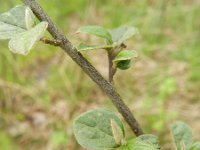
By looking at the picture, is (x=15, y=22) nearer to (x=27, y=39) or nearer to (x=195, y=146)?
(x=27, y=39)

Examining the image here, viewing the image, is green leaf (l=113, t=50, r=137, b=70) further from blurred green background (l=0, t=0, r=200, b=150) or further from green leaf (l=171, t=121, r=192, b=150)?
blurred green background (l=0, t=0, r=200, b=150)

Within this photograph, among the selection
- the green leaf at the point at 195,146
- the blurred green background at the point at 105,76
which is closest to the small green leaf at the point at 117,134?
the green leaf at the point at 195,146

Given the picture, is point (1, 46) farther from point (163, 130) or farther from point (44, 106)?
point (163, 130)

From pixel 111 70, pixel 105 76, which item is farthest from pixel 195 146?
pixel 105 76

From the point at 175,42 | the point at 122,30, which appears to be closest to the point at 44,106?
the point at 175,42

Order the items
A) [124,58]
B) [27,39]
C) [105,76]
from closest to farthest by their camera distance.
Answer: [27,39] < [124,58] < [105,76]

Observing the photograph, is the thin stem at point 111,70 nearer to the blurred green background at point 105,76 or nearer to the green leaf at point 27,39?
the green leaf at point 27,39
